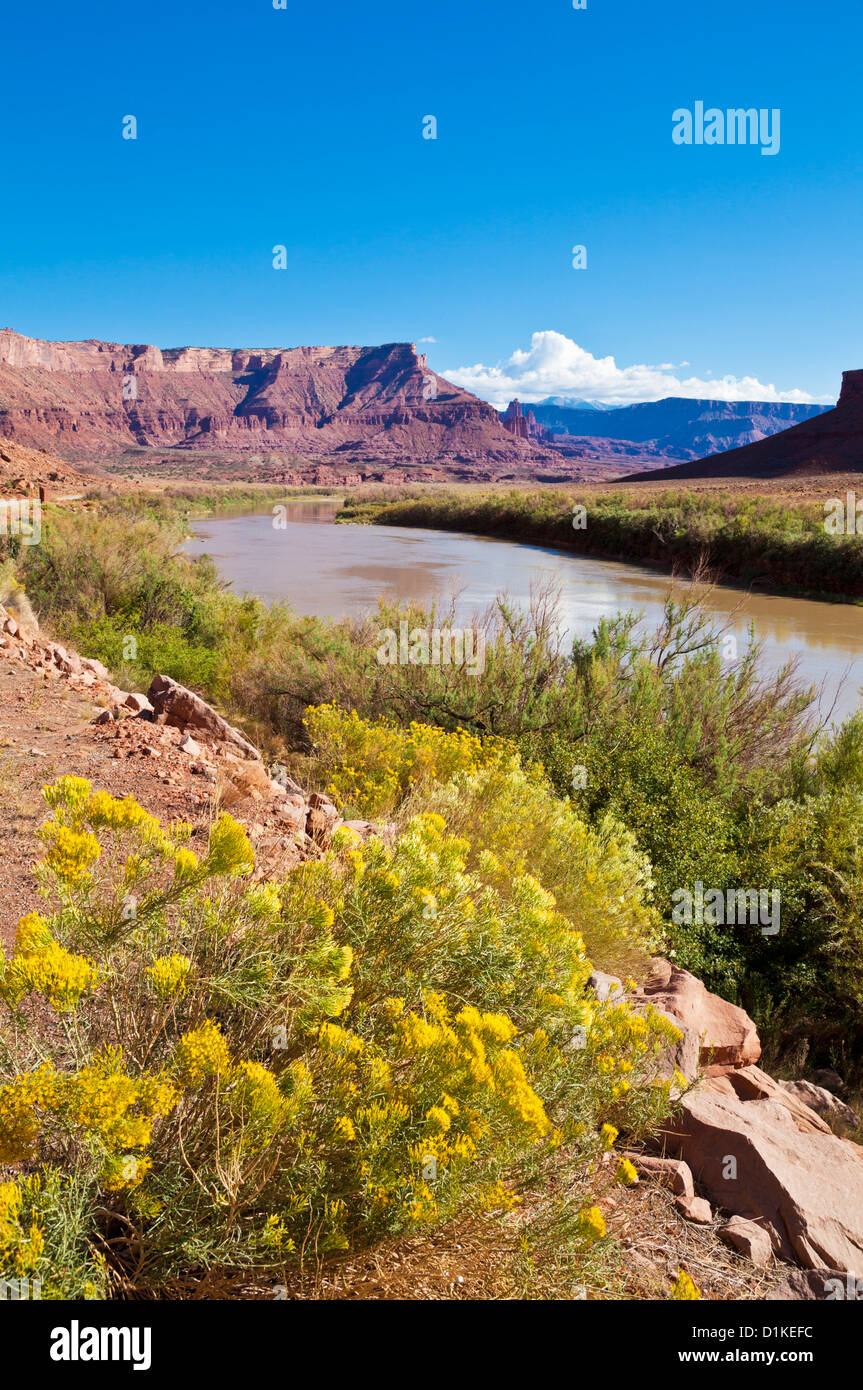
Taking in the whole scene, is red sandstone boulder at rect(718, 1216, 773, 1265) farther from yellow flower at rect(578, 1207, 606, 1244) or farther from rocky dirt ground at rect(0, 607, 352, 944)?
rocky dirt ground at rect(0, 607, 352, 944)

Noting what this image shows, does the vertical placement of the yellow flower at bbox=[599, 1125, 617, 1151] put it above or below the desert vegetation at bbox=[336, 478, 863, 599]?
below

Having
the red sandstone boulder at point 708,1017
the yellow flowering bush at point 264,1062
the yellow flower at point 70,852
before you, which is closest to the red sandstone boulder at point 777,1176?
the red sandstone boulder at point 708,1017

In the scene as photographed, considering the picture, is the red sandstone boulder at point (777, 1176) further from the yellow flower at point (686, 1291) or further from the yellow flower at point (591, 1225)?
the yellow flower at point (591, 1225)

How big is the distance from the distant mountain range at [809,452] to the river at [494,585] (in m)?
40.6

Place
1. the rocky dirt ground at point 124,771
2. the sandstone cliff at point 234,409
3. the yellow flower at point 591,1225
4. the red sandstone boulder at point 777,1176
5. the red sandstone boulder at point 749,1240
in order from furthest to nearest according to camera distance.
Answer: the sandstone cliff at point 234,409 < the rocky dirt ground at point 124,771 < the red sandstone boulder at point 777,1176 < the red sandstone boulder at point 749,1240 < the yellow flower at point 591,1225

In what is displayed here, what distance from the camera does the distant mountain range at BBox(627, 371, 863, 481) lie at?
6444 cm

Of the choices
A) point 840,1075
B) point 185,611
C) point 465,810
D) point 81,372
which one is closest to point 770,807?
point 840,1075

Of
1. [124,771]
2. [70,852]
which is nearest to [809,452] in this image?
[124,771]

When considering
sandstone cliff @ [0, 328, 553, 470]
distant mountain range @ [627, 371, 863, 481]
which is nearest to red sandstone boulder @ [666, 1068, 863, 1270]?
distant mountain range @ [627, 371, 863, 481]

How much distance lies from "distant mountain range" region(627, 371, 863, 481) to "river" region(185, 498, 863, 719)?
4061cm

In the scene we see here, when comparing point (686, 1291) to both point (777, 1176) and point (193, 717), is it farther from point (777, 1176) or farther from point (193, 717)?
point (193, 717)

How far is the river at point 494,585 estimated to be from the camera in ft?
49.7

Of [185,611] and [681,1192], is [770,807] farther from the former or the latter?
[185,611]

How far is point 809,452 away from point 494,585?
6031 centimetres
